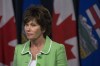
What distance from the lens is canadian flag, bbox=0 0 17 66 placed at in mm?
3166

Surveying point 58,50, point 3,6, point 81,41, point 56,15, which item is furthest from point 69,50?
point 58,50

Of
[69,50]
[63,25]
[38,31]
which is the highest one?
[38,31]

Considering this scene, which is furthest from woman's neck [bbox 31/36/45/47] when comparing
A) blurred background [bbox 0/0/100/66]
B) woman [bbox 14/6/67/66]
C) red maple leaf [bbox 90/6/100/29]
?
red maple leaf [bbox 90/6/100/29]

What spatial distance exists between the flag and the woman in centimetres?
99

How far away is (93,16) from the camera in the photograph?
3219 mm

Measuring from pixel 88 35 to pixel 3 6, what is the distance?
85 cm

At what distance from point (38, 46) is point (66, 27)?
0.97m

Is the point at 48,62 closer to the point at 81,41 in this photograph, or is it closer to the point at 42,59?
the point at 42,59

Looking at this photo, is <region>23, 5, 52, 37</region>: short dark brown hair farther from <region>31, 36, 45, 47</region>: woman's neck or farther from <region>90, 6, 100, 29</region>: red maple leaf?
<region>90, 6, 100, 29</region>: red maple leaf

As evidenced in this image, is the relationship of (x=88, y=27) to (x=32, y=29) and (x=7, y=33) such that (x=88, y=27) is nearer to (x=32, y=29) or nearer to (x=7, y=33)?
(x=7, y=33)

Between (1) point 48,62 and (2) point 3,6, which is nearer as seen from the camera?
(1) point 48,62

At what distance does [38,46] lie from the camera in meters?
2.26

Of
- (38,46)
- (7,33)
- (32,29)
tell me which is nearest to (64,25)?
(7,33)

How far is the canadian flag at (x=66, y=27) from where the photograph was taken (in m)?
3.17
